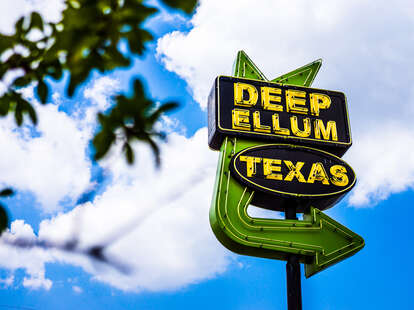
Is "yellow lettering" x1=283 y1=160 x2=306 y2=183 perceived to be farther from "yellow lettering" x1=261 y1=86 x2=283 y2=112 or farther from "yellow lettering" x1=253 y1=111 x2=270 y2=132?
"yellow lettering" x1=261 y1=86 x2=283 y2=112

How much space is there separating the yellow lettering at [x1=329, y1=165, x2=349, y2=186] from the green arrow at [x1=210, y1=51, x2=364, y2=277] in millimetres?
834

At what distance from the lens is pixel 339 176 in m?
10.1

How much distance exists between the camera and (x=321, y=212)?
9711mm

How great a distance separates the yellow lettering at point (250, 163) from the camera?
962 centimetres

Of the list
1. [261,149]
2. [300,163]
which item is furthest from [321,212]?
[261,149]

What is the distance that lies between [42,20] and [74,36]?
26.6 inches

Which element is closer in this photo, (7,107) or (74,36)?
(74,36)

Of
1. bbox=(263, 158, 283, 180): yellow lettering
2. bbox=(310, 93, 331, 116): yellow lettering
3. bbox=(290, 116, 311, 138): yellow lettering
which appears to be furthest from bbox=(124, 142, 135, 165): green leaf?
bbox=(310, 93, 331, 116): yellow lettering

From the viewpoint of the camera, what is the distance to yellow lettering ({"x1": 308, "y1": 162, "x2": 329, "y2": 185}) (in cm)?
994

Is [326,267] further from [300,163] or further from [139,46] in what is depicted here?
[139,46]

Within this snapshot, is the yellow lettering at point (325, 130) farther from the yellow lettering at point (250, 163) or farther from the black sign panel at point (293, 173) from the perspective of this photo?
the yellow lettering at point (250, 163)

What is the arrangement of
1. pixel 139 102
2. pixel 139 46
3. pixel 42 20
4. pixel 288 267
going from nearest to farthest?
pixel 139 102 → pixel 139 46 → pixel 42 20 → pixel 288 267

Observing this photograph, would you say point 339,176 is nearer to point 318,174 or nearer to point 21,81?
point 318,174

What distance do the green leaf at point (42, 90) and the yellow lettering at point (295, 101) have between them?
919 cm
